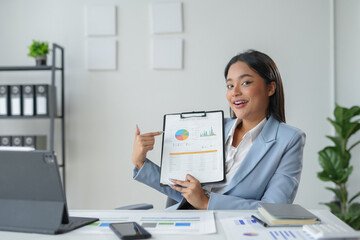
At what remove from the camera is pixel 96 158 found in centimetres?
354

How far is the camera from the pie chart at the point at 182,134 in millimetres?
1771

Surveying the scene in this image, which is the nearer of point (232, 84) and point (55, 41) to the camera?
point (232, 84)

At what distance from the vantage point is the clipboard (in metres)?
1.71

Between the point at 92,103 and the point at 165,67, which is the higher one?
the point at 165,67

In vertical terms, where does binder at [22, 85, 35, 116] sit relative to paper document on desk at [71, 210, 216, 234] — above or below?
above

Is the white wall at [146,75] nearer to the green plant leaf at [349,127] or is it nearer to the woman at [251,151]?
the green plant leaf at [349,127]

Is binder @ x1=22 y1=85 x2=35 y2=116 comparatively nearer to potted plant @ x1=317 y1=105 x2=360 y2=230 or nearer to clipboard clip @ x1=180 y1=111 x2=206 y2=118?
clipboard clip @ x1=180 y1=111 x2=206 y2=118

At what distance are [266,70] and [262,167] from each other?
464 mm

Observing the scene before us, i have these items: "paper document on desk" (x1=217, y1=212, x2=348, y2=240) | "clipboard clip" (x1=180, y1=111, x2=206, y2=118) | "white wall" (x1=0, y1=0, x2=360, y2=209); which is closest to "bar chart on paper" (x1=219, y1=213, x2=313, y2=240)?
"paper document on desk" (x1=217, y1=212, x2=348, y2=240)

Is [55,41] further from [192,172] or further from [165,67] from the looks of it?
[192,172]

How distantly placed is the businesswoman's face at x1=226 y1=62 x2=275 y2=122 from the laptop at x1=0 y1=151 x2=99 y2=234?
924 millimetres

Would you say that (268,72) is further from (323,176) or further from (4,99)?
(4,99)

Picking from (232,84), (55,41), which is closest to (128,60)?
(55,41)

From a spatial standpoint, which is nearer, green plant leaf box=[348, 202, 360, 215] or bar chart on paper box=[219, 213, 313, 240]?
bar chart on paper box=[219, 213, 313, 240]
